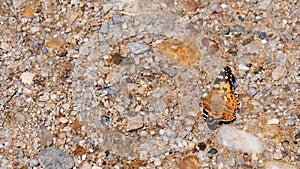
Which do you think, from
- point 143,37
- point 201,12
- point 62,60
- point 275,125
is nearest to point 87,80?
point 62,60

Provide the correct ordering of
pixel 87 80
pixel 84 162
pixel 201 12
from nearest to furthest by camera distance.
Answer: pixel 84 162
pixel 87 80
pixel 201 12

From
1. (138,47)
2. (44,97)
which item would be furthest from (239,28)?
(44,97)

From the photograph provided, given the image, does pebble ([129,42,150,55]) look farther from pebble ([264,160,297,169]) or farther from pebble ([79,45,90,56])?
pebble ([264,160,297,169])

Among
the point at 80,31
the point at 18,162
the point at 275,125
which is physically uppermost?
the point at 80,31

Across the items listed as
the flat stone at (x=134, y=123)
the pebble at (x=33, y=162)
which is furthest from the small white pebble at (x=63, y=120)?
the flat stone at (x=134, y=123)

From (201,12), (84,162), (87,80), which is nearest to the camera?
(84,162)

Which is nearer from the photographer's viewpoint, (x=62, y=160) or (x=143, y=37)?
(x=62, y=160)

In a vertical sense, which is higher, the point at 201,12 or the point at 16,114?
the point at 201,12

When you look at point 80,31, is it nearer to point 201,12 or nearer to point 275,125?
point 201,12
